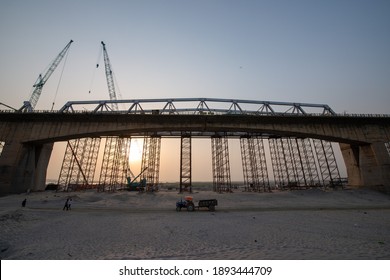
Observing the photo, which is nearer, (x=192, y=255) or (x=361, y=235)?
(x=192, y=255)

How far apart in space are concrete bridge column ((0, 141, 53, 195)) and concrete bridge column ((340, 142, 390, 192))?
65723 mm

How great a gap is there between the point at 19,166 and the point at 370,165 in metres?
66.4

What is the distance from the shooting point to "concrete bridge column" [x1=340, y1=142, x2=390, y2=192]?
35.1 meters

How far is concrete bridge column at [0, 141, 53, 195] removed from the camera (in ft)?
106

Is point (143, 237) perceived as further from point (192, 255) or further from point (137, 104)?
point (137, 104)

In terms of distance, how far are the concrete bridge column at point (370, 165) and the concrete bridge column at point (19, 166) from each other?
6572 centimetres

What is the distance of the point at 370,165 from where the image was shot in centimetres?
3681

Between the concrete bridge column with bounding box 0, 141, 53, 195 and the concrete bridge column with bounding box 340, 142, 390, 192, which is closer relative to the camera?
the concrete bridge column with bounding box 0, 141, 53, 195

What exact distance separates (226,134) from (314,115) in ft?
61.8

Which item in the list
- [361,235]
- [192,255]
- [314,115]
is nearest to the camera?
[192,255]

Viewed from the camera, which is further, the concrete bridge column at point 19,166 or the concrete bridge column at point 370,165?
the concrete bridge column at point 370,165

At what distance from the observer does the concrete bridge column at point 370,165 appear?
3512 centimetres

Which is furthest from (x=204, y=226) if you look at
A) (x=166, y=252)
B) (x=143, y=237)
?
(x=166, y=252)

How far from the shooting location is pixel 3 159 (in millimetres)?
32844
